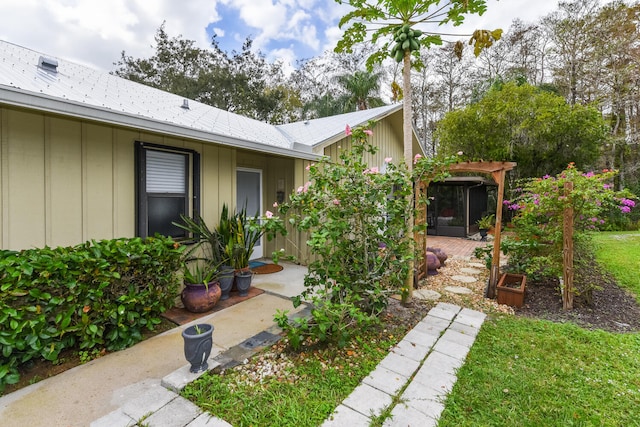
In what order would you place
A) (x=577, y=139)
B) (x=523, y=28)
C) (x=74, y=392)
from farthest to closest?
(x=523, y=28) → (x=577, y=139) → (x=74, y=392)

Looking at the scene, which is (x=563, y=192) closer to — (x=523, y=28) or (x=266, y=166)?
(x=266, y=166)

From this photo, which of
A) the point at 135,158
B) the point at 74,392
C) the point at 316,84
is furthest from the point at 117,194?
the point at 316,84

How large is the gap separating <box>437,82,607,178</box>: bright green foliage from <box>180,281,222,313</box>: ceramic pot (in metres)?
12.7

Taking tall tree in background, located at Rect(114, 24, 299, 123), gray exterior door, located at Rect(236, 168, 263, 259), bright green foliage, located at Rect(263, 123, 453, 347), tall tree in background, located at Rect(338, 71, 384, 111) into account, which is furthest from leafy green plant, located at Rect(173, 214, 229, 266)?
tall tree in background, located at Rect(114, 24, 299, 123)

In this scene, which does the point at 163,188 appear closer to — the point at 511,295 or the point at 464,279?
the point at 511,295

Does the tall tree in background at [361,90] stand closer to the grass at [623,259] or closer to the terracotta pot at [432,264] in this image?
the grass at [623,259]

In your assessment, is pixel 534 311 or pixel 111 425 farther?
pixel 534 311

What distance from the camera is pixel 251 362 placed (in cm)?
275

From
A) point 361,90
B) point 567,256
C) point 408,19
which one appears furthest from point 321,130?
point 361,90

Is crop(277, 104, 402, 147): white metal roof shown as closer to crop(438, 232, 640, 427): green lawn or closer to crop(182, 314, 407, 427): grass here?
crop(182, 314, 407, 427): grass

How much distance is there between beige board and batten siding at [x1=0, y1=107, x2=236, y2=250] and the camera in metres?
2.79

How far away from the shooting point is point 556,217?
14.7 ft

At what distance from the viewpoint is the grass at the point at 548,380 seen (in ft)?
7.08

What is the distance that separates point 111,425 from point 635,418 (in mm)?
3645
